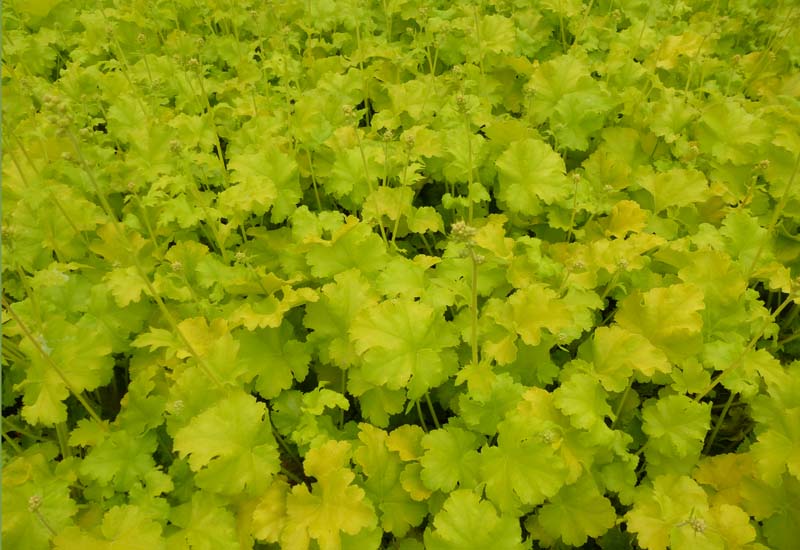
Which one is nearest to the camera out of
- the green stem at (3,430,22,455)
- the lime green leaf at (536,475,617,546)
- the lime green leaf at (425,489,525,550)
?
the lime green leaf at (425,489,525,550)

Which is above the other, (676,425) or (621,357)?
(621,357)

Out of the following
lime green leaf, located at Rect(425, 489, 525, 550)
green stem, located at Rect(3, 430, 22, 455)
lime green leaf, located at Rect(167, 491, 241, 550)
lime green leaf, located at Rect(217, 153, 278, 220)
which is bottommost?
lime green leaf, located at Rect(425, 489, 525, 550)

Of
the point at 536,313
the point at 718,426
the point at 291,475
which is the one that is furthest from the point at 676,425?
the point at 291,475

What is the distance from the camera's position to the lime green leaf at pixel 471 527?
1918mm

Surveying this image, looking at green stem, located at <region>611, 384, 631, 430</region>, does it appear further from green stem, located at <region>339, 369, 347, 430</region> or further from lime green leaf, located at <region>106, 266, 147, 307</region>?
lime green leaf, located at <region>106, 266, 147, 307</region>

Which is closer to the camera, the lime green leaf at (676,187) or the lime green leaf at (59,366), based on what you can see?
the lime green leaf at (59,366)

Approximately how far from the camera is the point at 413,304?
7.56 ft

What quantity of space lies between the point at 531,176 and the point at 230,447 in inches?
72.0

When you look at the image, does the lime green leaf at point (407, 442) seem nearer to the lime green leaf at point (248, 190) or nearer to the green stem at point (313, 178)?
the lime green leaf at point (248, 190)

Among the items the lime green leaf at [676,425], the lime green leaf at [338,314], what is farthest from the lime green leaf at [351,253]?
the lime green leaf at [676,425]

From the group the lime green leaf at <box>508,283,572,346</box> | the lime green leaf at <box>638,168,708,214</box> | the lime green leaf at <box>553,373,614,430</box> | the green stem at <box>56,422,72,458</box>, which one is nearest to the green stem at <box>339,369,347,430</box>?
the lime green leaf at <box>508,283,572,346</box>

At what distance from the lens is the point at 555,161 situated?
2971mm

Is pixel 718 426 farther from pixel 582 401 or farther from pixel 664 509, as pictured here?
pixel 582 401

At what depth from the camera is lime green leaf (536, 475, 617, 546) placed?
2.15 metres
